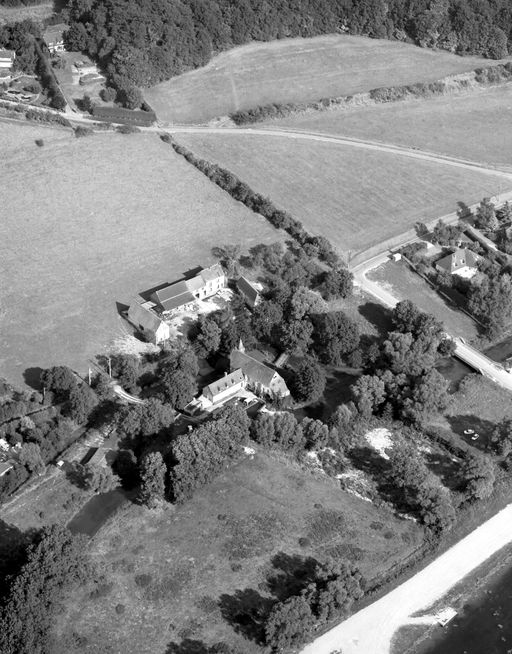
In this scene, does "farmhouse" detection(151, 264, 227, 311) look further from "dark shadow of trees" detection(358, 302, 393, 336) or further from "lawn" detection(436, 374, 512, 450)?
"lawn" detection(436, 374, 512, 450)

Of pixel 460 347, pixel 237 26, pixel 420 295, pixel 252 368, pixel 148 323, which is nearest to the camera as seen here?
pixel 252 368

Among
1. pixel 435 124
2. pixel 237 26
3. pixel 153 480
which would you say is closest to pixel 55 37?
pixel 237 26

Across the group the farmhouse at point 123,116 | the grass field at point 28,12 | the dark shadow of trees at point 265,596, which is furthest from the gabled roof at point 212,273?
the grass field at point 28,12

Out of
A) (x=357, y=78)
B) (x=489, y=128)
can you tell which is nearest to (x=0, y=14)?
(x=357, y=78)

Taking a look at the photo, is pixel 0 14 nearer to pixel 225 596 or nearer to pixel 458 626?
pixel 225 596

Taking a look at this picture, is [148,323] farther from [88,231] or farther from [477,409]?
[477,409]

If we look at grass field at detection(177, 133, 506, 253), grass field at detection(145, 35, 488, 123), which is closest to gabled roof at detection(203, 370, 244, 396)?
grass field at detection(177, 133, 506, 253)

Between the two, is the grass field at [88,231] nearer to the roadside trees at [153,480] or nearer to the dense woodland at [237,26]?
the dense woodland at [237,26]
